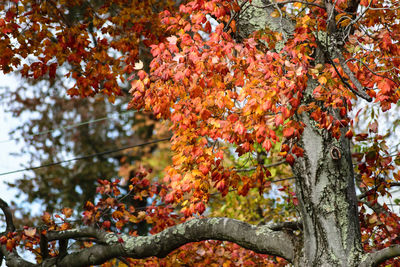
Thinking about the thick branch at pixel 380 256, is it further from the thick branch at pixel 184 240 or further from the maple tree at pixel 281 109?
the thick branch at pixel 184 240

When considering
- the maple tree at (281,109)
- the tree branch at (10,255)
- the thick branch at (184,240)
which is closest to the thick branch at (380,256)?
the maple tree at (281,109)

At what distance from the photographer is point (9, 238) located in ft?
20.5

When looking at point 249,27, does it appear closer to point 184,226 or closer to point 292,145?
point 292,145

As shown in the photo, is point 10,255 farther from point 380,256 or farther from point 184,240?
point 380,256

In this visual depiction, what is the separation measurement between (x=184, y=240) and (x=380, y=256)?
1891mm

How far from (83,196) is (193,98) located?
9807mm

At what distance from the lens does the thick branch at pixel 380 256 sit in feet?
13.8

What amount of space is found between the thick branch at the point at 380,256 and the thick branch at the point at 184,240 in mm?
681

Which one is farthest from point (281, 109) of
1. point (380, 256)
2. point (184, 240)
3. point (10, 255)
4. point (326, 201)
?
point (10, 255)

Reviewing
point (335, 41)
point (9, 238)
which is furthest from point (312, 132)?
point (9, 238)

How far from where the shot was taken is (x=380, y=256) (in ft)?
14.2

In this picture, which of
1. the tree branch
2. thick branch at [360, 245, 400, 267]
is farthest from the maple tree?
the tree branch

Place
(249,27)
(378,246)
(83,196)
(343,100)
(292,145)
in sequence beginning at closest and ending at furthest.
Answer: (343,100)
(292,145)
(249,27)
(378,246)
(83,196)

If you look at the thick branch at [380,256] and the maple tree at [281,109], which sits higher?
the maple tree at [281,109]
